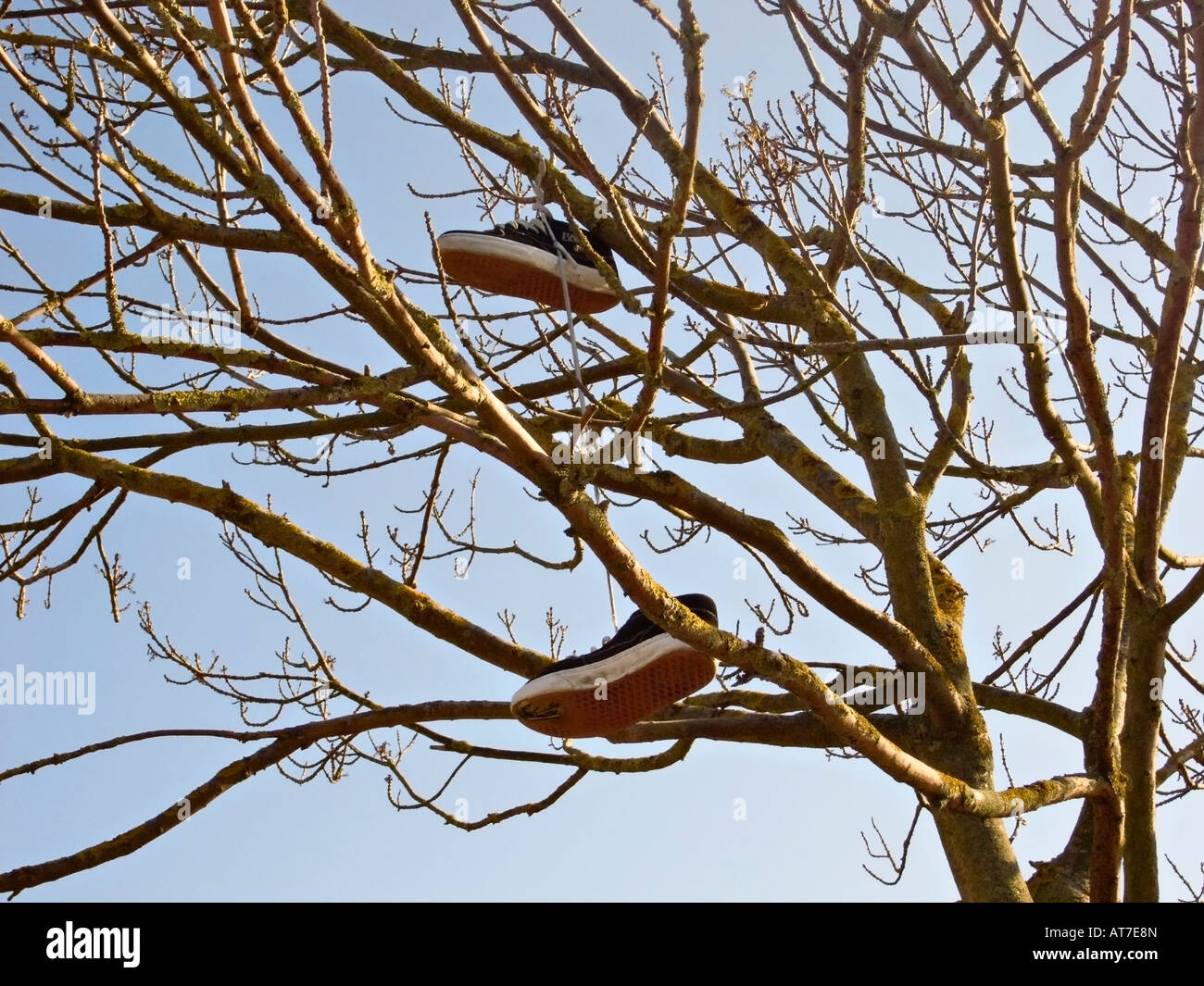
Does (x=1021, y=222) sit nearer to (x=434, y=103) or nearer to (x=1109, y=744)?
(x=1109, y=744)

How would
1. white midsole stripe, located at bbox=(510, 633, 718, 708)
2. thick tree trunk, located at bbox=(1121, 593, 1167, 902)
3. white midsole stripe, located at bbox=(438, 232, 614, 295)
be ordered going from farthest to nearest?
thick tree trunk, located at bbox=(1121, 593, 1167, 902)
white midsole stripe, located at bbox=(438, 232, 614, 295)
white midsole stripe, located at bbox=(510, 633, 718, 708)

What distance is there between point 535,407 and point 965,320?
39.9 inches

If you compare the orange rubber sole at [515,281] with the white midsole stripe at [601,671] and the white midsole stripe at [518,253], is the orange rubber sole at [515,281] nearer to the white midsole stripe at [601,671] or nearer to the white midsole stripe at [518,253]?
the white midsole stripe at [518,253]

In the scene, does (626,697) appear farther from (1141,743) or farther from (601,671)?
(1141,743)

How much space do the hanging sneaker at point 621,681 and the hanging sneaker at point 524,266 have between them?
0.82 metres

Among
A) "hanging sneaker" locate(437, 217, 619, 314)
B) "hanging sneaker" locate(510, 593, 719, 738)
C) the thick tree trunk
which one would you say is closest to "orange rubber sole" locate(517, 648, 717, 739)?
"hanging sneaker" locate(510, 593, 719, 738)

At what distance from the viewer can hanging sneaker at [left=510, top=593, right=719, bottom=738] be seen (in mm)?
2486

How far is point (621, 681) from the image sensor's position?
2.52 metres

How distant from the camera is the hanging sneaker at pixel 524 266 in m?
2.71

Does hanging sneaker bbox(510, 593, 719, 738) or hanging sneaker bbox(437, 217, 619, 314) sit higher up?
hanging sneaker bbox(437, 217, 619, 314)

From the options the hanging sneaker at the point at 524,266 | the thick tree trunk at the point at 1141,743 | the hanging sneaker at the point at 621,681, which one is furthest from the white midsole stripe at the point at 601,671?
the thick tree trunk at the point at 1141,743

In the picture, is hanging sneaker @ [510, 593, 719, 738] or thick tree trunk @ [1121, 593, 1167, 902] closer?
hanging sneaker @ [510, 593, 719, 738]

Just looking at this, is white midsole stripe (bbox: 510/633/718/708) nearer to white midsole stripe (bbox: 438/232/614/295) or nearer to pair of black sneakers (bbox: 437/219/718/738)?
pair of black sneakers (bbox: 437/219/718/738)
